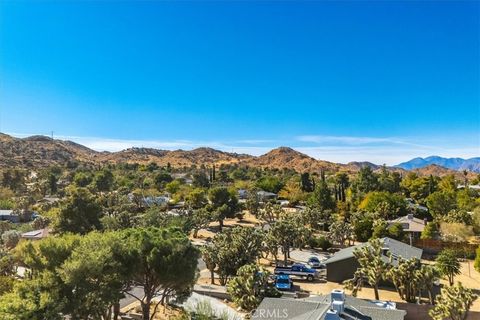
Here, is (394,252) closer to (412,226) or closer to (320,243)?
(320,243)

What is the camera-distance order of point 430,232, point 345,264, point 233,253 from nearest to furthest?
point 233,253 → point 345,264 → point 430,232

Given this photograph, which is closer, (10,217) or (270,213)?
(270,213)

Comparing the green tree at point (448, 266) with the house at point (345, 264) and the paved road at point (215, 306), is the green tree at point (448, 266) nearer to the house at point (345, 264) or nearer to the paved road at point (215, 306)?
the house at point (345, 264)

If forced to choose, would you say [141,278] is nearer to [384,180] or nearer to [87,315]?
[87,315]

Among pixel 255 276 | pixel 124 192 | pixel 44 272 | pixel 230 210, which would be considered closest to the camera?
pixel 44 272

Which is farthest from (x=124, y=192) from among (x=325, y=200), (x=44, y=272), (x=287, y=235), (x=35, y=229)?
(x=44, y=272)

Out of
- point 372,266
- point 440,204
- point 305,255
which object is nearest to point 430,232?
point 440,204

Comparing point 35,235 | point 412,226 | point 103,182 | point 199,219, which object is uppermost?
point 103,182
